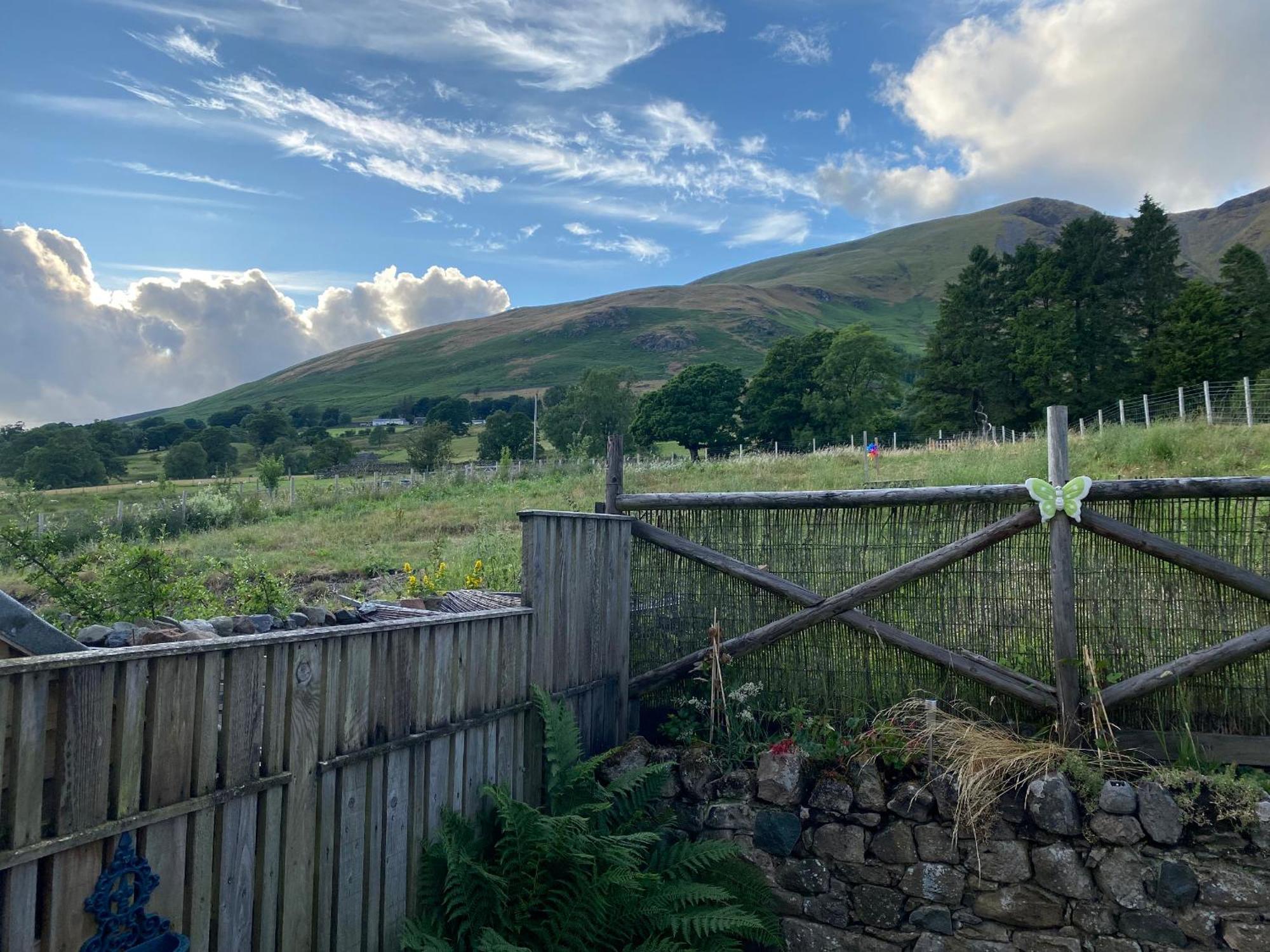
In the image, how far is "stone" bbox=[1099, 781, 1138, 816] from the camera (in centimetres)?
417

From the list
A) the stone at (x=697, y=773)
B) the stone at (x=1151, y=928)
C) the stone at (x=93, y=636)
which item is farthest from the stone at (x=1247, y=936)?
the stone at (x=93, y=636)

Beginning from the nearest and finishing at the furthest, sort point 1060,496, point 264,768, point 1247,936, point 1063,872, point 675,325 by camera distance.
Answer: point 264,768
point 1247,936
point 1063,872
point 1060,496
point 675,325

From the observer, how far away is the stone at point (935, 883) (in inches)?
172

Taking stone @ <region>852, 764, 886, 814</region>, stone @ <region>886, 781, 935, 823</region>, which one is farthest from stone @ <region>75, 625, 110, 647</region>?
stone @ <region>886, 781, 935, 823</region>

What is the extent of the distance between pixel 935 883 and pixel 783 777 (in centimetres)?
91

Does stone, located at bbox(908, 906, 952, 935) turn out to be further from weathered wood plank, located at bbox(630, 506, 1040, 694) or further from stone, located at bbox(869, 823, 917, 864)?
weathered wood plank, located at bbox(630, 506, 1040, 694)

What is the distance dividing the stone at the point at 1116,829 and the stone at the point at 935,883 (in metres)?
0.70

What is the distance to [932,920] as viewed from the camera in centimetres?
438

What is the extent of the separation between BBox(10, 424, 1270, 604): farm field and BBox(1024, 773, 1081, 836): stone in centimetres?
499

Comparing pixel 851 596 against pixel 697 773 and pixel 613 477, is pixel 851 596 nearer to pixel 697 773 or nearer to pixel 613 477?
pixel 697 773

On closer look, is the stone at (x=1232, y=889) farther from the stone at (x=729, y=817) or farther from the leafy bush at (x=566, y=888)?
the stone at (x=729, y=817)

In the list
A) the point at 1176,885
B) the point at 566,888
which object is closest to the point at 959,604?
the point at 1176,885

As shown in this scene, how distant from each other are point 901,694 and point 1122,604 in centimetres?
131

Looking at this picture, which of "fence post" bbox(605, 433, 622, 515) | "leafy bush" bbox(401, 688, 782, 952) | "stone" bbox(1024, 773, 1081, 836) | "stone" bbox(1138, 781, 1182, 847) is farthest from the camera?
"fence post" bbox(605, 433, 622, 515)
